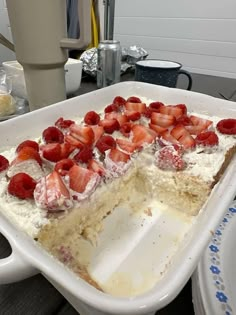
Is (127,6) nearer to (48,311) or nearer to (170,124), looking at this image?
(170,124)

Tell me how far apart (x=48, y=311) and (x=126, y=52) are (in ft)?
4.41

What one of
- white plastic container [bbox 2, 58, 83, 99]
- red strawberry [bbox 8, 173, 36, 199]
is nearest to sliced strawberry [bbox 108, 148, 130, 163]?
red strawberry [bbox 8, 173, 36, 199]

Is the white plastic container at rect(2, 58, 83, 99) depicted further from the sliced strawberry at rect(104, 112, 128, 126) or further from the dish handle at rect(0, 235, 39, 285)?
the dish handle at rect(0, 235, 39, 285)

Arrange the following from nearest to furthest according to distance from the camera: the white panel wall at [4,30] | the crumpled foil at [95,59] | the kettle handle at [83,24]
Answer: the kettle handle at [83,24]
the crumpled foil at [95,59]
the white panel wall at [4,30]

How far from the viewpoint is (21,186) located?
21.1 inches

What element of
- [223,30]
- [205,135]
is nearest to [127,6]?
[223,30]

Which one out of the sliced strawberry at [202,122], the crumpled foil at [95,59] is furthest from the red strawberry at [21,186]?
the crumpled foil at [95,59]

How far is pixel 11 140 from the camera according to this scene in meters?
0.74

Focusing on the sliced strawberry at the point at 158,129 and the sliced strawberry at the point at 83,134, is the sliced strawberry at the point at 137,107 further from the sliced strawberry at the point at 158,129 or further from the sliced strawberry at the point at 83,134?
the sliced strawberry at the point at 83,134

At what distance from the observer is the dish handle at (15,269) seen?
13.9 inches

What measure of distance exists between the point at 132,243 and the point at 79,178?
0.19 m

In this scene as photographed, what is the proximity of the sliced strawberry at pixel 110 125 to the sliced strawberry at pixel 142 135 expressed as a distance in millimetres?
54

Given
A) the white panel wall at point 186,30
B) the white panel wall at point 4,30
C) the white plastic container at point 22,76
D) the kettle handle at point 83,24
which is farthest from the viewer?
the white panel wall at point 4,30

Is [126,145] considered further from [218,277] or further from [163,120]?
[218,277]
